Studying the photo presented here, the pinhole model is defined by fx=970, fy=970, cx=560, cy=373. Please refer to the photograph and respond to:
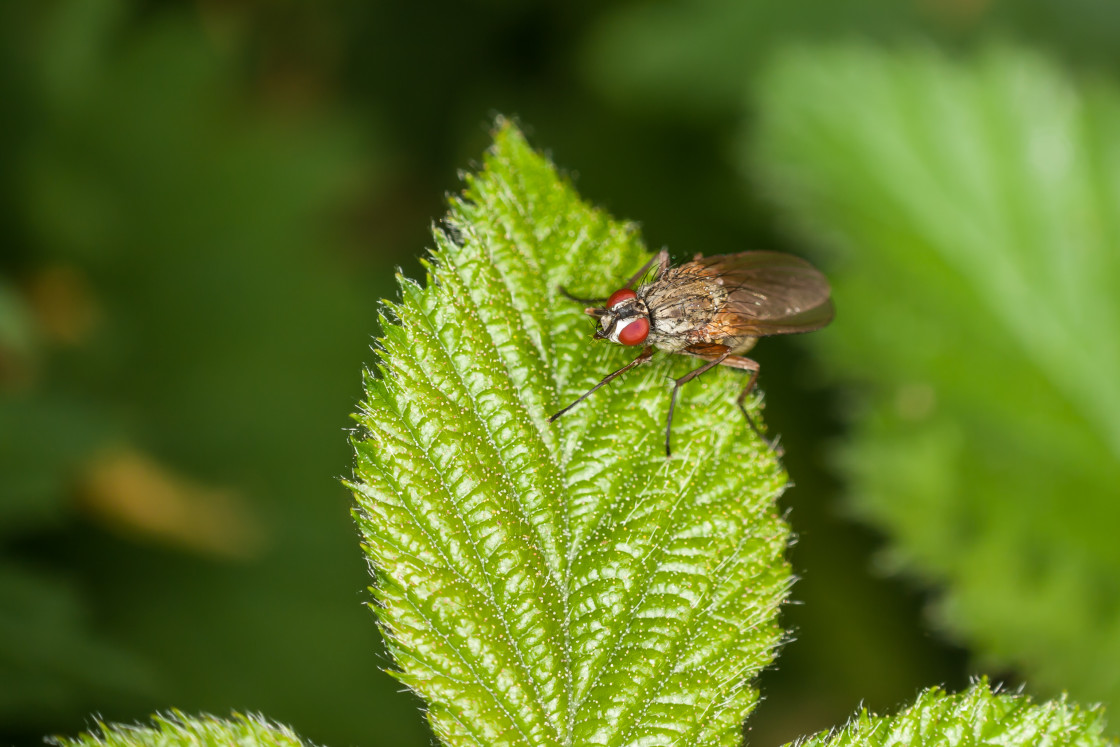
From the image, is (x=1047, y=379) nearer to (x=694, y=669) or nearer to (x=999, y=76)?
(x=999, y=76)

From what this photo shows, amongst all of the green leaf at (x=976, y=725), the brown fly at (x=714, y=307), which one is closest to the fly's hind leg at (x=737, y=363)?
the brown fly at (x=714, y=307)

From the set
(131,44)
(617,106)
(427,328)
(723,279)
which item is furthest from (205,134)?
(427,328)

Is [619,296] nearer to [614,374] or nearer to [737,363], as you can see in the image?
[614,374]

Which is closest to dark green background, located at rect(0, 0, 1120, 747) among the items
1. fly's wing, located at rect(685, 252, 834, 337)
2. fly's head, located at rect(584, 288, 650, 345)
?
fly's wing, located at rect(685, 252, 834, 337)

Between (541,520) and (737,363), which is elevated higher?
(737,363)

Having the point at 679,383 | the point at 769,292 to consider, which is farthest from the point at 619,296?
the point at 769,292
